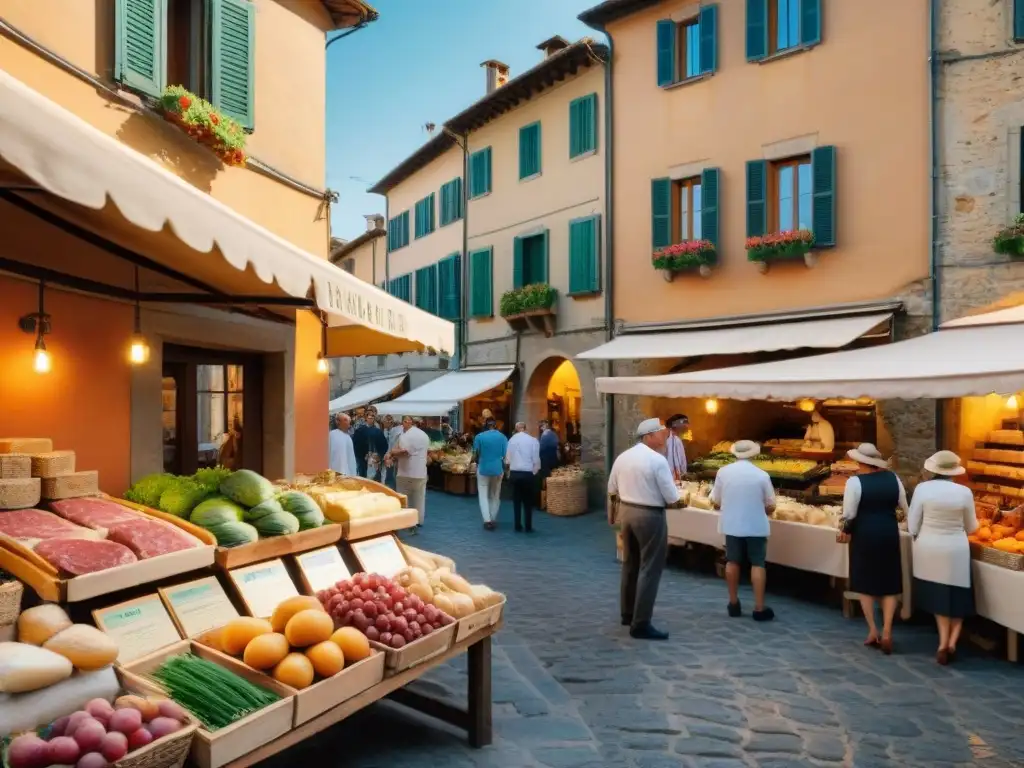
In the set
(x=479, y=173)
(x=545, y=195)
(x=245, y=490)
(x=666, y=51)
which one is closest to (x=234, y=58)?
(x=245, y=490)

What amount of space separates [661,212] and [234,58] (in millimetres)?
8320

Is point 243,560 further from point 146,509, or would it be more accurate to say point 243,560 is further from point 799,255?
point 799,255

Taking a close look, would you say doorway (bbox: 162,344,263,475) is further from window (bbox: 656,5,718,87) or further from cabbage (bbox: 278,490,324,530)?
window (bbox: 656,5,718,87)

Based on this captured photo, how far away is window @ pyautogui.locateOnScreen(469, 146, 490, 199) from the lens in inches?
719

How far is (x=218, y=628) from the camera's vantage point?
12.4 ft

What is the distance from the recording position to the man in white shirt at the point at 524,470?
11.6 metres

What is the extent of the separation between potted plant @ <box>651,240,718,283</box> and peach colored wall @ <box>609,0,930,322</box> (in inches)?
7.9

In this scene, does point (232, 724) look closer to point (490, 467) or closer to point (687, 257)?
point (490, 467)

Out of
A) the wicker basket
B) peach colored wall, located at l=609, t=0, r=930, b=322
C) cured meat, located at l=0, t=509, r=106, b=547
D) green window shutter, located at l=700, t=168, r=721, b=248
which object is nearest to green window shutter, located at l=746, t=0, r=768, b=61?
peach colored wall, located at l=609, t=0, r=930, b=322

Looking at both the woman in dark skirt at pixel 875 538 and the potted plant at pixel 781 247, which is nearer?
the woman in dark skirt at pixel 875 538

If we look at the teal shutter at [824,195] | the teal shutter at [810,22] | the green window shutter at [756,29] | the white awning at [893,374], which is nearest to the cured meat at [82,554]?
the white awning at [893,374]

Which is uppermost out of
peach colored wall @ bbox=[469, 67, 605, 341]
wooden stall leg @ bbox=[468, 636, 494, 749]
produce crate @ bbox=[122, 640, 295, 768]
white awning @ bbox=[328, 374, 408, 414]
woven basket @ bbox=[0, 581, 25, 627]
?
peach colored wall @ bbox=[469, 67, 605, 341]

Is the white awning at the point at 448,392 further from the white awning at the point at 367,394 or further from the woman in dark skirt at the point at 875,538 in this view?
the woman in dark skirt at the point at 875,538

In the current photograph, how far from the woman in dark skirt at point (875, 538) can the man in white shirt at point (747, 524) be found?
2.87 ft
